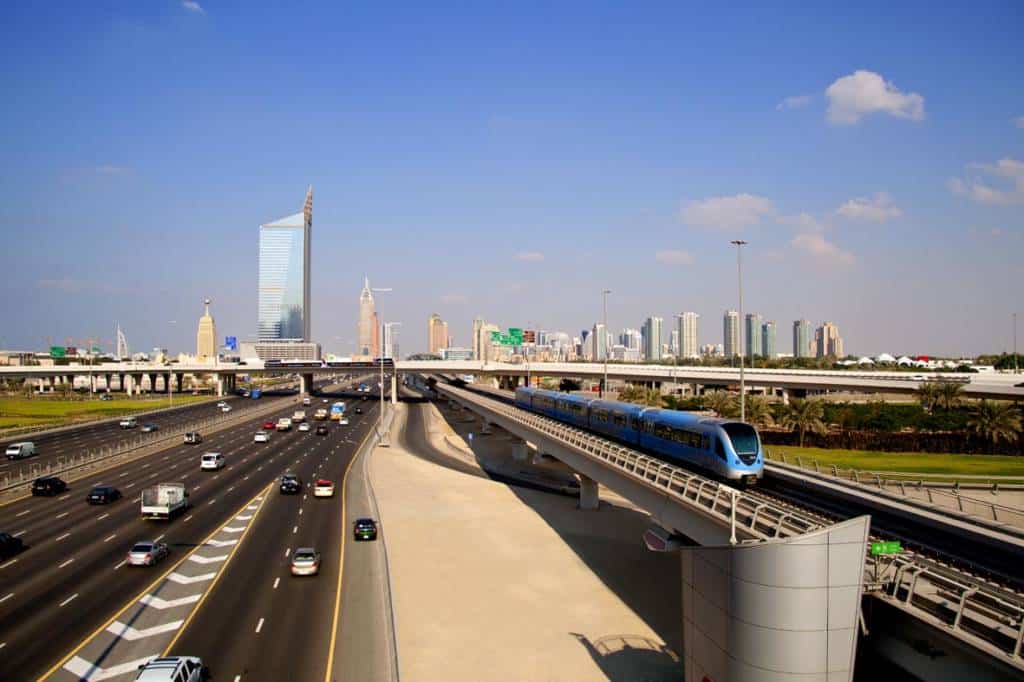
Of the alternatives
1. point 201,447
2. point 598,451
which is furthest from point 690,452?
point 201,447

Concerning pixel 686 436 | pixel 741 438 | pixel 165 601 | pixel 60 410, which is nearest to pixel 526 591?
pixel 686 436

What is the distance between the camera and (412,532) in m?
43.3

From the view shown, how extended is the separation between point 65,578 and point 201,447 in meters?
50.2

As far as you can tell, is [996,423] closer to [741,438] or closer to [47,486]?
[741,438]

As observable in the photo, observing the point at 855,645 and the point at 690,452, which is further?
the point at 690,452

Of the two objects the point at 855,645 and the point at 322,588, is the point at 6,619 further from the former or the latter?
the point at 855,645

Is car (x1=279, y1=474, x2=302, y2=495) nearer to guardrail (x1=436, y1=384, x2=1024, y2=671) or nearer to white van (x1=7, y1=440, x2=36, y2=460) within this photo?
white van (x1=7, y1=440, x2=36, y2=460)

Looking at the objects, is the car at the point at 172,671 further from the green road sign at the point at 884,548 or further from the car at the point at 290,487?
the car at the point at 290,487

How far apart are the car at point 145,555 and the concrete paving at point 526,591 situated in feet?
35.1

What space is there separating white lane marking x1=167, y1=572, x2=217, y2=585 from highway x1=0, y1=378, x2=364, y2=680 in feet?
3.33

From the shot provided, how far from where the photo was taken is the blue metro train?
95.6 ft

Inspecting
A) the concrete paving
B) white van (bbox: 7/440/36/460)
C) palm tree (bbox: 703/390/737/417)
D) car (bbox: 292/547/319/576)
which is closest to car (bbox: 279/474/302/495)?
the concrete paving

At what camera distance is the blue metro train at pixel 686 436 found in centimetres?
2914

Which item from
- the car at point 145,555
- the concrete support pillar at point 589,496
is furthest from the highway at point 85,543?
the concrete support pillar at point 589,496
